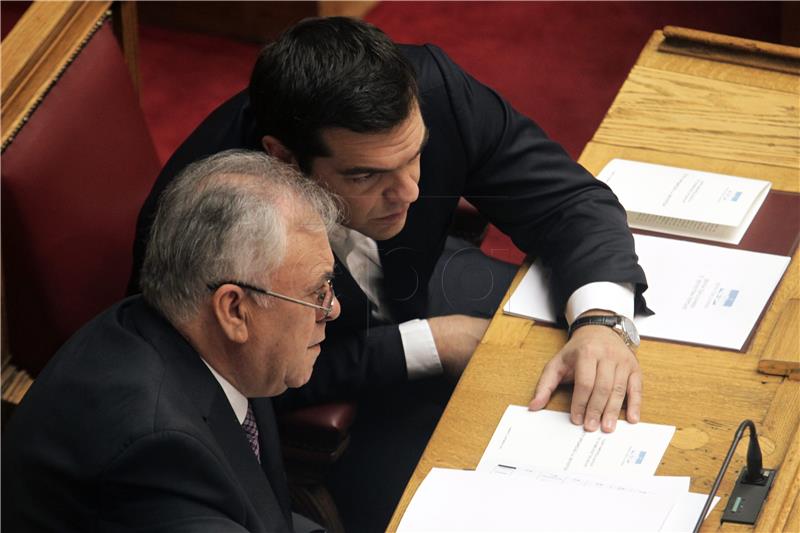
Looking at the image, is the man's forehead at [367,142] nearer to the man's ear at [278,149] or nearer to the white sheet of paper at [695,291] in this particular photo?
the man's ear at [278,149]

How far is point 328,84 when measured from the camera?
1950 mm

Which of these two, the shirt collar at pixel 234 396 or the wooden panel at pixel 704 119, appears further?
the wooden panel at pixel 704 119

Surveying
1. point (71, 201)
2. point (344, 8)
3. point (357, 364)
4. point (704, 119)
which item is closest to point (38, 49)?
point (71, 201)

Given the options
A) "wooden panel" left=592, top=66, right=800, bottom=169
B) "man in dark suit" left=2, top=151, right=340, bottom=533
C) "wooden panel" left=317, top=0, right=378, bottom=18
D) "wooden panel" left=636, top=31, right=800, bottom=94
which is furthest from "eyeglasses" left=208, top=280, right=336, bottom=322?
"wooden panel" left=317, top=0, right=378, bottom=18

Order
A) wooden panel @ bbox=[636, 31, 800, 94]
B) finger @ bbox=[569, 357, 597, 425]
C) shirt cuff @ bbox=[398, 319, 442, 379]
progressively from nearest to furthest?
finger @ bbox=[569, 357, 597, 425], shirt cuff @ bbox=[398, 319, 442, 379], wooden panel @ bbox=[636, 31, 800, 94]

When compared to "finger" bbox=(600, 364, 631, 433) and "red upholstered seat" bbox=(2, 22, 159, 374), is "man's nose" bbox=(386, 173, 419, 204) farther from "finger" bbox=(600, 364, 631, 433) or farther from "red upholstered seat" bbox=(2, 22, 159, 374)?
"red upholstered seat" bbox=(2, 22, 159, 374)

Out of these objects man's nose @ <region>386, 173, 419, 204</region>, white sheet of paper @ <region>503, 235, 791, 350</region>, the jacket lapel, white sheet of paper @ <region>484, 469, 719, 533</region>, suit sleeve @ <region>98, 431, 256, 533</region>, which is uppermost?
white sheet of paper @ <region>503, 235, 791, 350</region>

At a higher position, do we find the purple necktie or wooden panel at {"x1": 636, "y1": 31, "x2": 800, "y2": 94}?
wooden panel at {"x1": 636, "y1": 31, "x2": 800, "y2": 94}

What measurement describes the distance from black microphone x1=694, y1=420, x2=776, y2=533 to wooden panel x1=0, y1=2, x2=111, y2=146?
1285 mm

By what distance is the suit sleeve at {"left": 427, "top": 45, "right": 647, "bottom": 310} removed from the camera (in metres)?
2.21

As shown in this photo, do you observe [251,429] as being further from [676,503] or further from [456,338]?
[676,503]

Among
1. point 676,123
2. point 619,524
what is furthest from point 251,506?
point 676,123

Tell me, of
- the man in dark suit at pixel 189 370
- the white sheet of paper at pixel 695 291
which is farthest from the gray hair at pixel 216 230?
the white sheet of paper at pixel 695 291

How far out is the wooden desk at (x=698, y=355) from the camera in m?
1.78
